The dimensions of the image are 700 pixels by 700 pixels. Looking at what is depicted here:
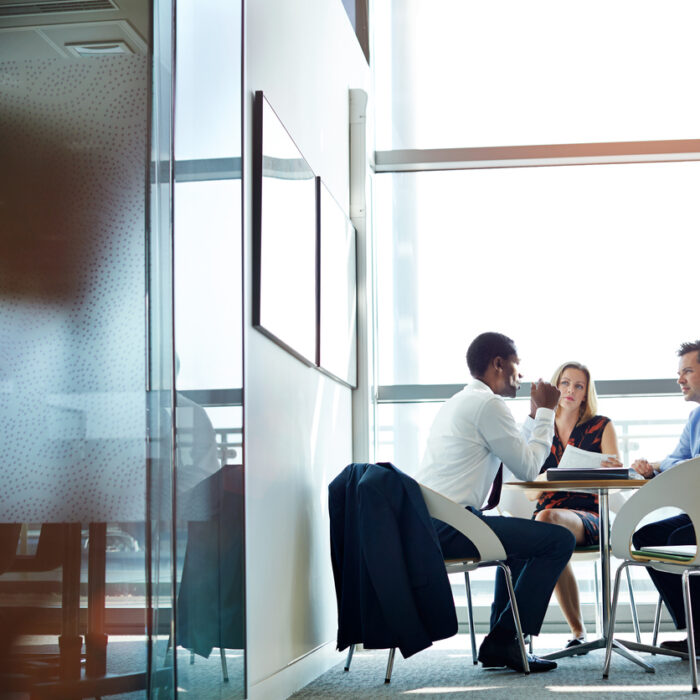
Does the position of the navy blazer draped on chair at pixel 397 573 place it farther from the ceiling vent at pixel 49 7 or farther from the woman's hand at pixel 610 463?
the ceiling vent at pixel 49 7

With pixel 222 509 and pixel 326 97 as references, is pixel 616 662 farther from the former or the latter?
pixel 326 97

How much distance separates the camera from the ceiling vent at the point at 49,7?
1.83m

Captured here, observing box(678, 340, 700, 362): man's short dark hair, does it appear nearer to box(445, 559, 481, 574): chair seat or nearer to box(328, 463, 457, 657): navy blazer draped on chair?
box(445, 559, 481, 574): chair seat

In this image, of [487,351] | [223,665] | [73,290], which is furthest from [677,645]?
[73,290]

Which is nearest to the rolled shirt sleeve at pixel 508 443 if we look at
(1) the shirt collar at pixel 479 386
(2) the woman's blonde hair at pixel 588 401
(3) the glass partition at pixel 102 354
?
(1) the shirt collar at pixel 479 386

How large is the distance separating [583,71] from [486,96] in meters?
0.57

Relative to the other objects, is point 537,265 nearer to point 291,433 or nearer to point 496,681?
point 291,433

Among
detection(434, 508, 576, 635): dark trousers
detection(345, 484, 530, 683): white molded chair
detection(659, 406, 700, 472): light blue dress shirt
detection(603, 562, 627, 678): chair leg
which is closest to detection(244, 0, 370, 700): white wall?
detection(345, 484, 530, 683): white molded chair

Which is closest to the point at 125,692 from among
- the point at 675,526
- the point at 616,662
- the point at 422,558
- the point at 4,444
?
the point at 4,444

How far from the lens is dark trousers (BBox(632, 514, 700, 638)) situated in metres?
4.13

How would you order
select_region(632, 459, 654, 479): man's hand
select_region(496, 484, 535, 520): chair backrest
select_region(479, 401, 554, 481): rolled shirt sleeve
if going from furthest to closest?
select_region(496, 484, 535, 520): chair backrest → select_region(632, 459, 654, 479): man's hand → select_region(479, 401, 554, 481): rolled shirt sleeve

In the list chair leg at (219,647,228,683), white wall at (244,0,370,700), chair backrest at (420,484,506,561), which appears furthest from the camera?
chair backrest at (420,484,506,561)

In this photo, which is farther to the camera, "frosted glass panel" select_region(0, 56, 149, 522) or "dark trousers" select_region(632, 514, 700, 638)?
"dark trousers" select_region(632, 514, 700, 638)

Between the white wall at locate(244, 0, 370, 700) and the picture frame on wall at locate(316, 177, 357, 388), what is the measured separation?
0.35 feet
